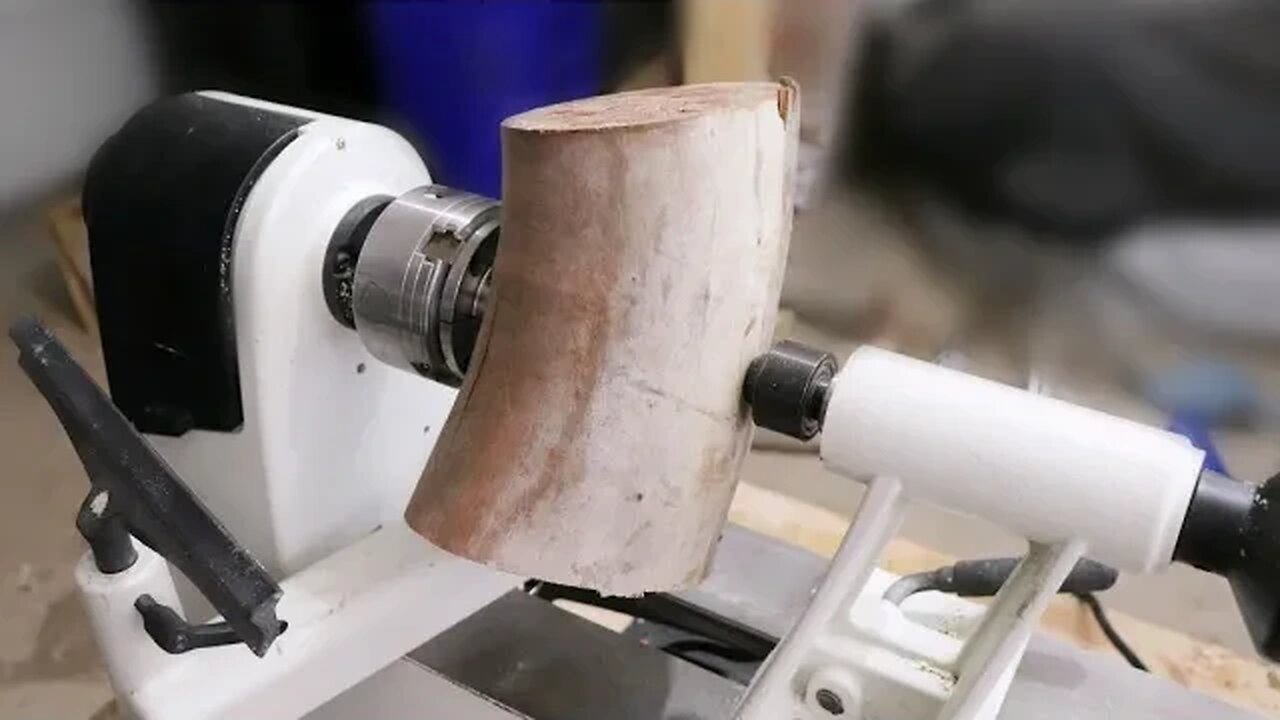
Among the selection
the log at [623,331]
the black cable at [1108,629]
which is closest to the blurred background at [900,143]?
the black cable at [1108,629]

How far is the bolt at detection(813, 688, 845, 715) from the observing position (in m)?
0.59

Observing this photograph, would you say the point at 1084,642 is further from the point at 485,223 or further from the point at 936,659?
the point at 485,223

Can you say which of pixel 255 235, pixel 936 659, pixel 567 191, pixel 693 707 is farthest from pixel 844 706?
pixel 255 235

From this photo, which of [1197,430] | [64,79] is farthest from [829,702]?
[64,79]

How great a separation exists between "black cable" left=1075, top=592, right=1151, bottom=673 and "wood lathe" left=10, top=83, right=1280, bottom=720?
0.49 feet

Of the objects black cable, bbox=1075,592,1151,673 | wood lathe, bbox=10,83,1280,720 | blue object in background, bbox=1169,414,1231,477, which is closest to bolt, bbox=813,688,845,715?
wood lathe, bbox=10,83,1280,720

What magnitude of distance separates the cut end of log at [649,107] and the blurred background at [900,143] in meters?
0.94

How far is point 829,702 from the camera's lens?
0.59m

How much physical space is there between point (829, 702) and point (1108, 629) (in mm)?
407

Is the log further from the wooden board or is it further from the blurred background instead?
the blurred background

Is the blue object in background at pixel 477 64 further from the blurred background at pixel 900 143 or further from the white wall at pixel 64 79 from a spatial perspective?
the white wall at pixel 64 79

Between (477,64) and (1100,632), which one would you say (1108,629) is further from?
(477,64)

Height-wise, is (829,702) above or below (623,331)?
below

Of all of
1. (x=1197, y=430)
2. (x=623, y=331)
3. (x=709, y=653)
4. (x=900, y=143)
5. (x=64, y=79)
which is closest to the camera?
(x=623, y=331)
